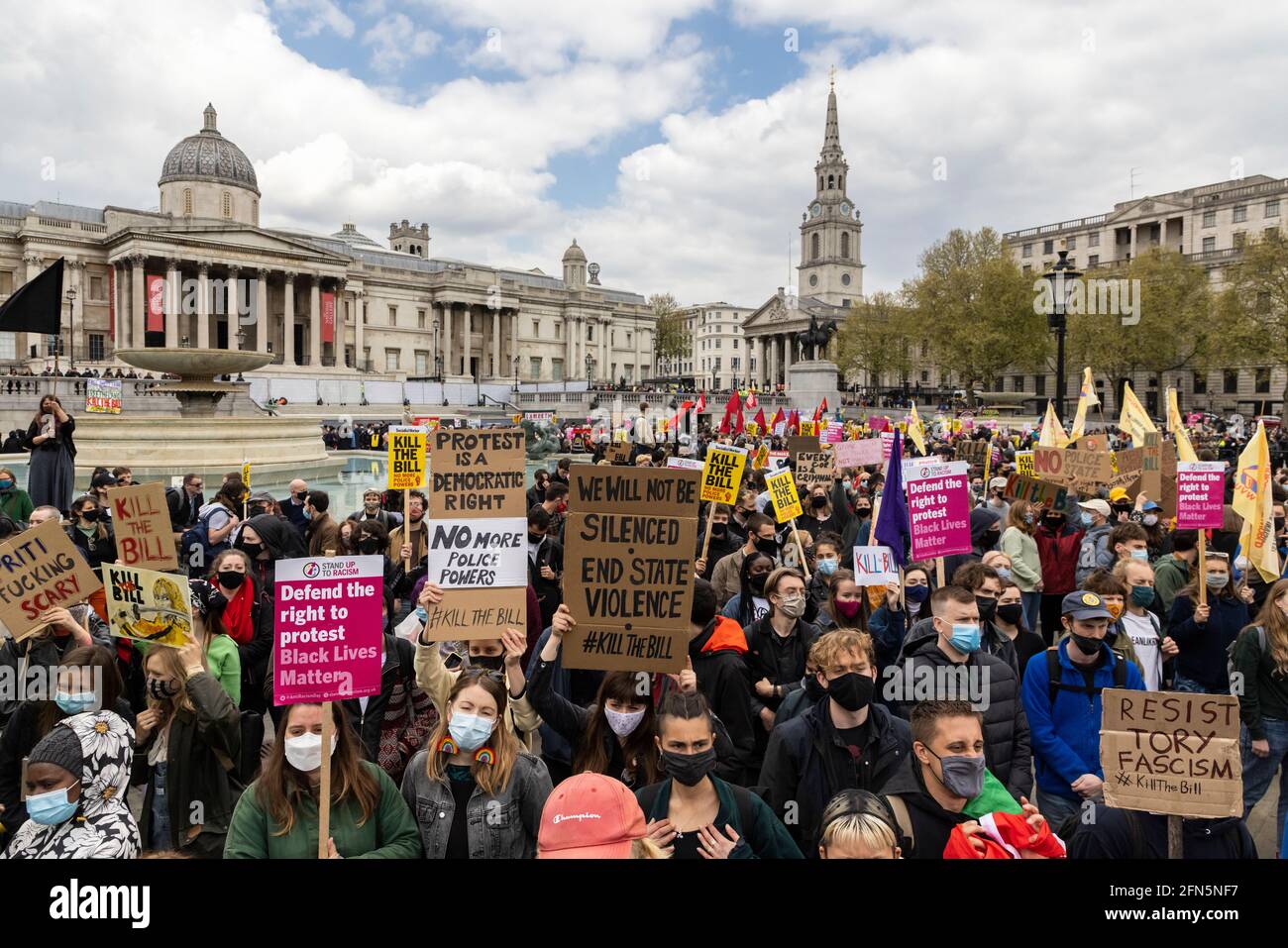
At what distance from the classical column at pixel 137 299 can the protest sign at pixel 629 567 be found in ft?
212

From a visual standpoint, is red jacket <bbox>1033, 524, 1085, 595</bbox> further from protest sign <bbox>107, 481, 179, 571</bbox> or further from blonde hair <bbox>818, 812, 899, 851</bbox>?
protest sign <bbox>107, 481, 179, 571</bbox>

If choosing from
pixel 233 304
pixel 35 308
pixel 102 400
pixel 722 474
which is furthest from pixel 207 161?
pixel 722 474

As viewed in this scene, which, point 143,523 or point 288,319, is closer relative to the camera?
point 143,523

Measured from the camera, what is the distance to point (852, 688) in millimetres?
3621

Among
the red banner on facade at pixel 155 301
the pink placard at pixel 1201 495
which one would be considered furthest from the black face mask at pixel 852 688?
the red banner on facade at pixel 155 301

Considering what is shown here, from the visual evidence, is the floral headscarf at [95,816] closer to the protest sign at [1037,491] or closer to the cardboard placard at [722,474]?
the cardboard placard at [722,474]

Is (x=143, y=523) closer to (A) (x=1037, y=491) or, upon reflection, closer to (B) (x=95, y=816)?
(B) (x=95, y=816)

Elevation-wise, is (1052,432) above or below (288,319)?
below

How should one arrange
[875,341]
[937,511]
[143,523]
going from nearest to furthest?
[143,523] → [937,511] → [875,341]

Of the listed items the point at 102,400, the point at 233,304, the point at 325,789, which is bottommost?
the point at 325,789

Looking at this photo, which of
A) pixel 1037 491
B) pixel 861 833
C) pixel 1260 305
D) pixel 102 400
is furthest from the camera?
pixel 1260 305

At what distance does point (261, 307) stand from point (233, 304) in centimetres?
183
